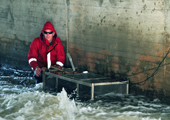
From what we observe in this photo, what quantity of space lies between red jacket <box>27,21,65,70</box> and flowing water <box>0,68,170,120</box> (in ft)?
3.35

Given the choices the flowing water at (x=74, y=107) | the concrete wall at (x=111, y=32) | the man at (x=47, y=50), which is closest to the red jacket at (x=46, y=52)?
the man at (x=47, y=50)

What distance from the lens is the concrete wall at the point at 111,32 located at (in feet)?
24.0

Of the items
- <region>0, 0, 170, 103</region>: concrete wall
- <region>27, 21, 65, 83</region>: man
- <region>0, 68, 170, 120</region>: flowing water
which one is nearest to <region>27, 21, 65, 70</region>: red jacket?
<region>27, 21, 65, 83</region>: man

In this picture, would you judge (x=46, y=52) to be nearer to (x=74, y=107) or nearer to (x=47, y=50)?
(x=47, y=50)

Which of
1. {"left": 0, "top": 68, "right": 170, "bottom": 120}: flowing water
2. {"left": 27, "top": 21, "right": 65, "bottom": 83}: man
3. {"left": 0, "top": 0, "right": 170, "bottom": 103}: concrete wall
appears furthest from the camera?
{"left": 27, "top": 21, "right": 65, "bottom": 83}: man

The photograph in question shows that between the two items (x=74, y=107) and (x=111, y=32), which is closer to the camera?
(x=74, y=107)

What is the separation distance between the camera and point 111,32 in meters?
8.33

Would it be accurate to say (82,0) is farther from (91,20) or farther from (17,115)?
(17,115)

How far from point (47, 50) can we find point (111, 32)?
1.87 m

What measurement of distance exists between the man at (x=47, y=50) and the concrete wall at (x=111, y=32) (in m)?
0.46

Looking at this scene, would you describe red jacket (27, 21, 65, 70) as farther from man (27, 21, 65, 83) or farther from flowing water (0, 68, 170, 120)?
flowing water (0, 68, 170, 120)

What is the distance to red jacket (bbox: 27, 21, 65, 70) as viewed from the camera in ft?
30.1

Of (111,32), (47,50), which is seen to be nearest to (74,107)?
(111,32)

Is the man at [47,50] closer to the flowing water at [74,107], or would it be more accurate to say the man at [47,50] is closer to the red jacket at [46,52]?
the red jacket at [46,52]
